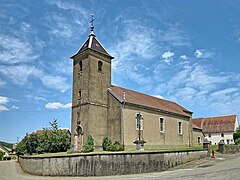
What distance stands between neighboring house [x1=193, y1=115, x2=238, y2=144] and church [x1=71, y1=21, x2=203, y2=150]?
110 ft

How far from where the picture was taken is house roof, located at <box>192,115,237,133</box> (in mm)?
60469

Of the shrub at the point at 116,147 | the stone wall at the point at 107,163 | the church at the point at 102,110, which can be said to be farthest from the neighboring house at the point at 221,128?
the stone wall at the point at 107,163

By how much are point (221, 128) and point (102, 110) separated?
42.8 metres

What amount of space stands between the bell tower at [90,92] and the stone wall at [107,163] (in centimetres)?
757

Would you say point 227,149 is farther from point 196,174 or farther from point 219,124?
point 219,124

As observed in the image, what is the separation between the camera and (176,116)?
37.0 metres

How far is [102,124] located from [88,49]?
8.81m

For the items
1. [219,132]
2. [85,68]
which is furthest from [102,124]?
[219,132]

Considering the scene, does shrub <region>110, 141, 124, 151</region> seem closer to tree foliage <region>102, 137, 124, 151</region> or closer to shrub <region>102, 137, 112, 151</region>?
tree foliage <region>102, 137, 124, 151</region>

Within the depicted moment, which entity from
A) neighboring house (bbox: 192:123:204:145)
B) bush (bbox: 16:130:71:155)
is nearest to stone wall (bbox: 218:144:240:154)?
neighboring house (bbox: 192:123:204:145)

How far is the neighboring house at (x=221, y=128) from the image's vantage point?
59656 mm

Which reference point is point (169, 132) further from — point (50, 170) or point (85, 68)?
point (50, 170)

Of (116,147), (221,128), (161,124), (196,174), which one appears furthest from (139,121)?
(221,128)

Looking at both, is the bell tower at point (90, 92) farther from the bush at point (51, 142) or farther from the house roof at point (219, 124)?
the house roof at point (219, 124)
